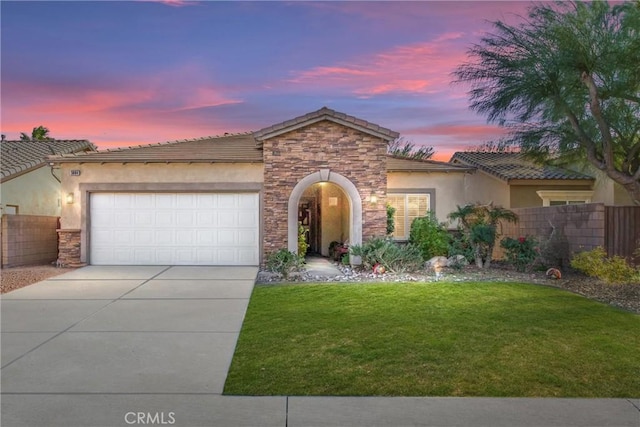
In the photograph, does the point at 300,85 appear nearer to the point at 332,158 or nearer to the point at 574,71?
the point at 332,158

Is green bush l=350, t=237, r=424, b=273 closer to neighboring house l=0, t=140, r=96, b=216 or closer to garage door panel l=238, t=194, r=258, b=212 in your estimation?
garage door panel l=238, t=194, r=258, b=212

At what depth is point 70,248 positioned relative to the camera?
14.5 meters

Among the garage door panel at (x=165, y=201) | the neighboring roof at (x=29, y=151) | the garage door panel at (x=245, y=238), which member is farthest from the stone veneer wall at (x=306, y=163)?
the neighboring roof at (x=29, y=151)

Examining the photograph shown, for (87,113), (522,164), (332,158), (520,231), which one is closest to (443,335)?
(332,158)

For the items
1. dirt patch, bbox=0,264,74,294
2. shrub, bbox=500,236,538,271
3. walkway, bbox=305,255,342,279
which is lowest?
dirt patch, bbox=0,264,74,294

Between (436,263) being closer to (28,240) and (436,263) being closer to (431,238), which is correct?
(431,238)

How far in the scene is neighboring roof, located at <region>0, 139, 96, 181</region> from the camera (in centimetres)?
1703

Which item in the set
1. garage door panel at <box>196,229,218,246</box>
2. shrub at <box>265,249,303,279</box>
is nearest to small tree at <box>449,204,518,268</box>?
shrub at <box>265,249,303,279</box>

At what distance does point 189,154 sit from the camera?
15031 mm

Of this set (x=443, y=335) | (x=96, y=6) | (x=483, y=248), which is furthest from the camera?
(x=483, y=248)

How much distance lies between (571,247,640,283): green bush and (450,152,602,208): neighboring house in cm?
598

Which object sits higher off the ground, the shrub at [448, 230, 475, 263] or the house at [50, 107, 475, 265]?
the house at [50, 107, 475, 265]

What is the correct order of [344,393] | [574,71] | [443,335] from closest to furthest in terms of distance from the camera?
[344,393], [443,335], [574,71]

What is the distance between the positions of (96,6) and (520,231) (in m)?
13.5
